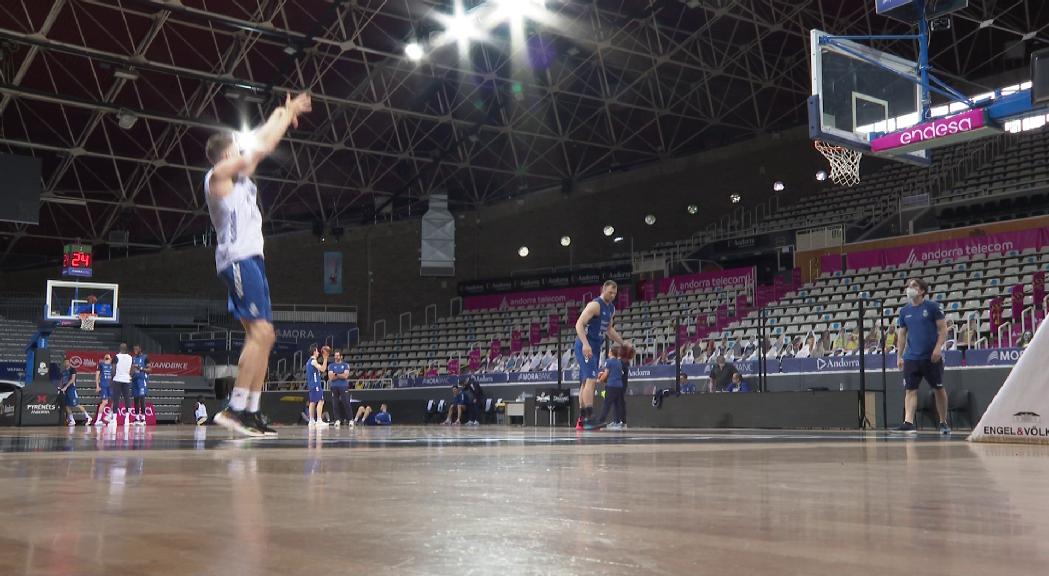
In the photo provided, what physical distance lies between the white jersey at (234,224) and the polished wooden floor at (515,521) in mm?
2678

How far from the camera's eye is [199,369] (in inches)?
1186

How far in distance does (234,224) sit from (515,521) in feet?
15.0

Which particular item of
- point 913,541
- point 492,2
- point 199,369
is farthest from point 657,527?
point 199,369

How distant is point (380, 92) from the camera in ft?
86.9

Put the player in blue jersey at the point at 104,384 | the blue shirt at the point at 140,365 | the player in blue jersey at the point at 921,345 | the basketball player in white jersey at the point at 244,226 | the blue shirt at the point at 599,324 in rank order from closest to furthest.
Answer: the basketball player in white jersey at the point at 244,226, the player in blue jersey at the point at 921,345, the blue shirt at the point at 599,324, the player in blue jersey at the point at 104,384, the blue shirt at the point at 140,365

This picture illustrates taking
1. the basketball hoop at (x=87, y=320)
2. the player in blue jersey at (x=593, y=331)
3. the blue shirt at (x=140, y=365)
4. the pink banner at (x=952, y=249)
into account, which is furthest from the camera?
the basketball hoop at (x=87, y=320)

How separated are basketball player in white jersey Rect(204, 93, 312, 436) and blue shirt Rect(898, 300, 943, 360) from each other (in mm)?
6510

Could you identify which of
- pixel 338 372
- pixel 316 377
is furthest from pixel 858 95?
pixel 338 372

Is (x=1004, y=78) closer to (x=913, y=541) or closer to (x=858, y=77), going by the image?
(x=858, y=77)

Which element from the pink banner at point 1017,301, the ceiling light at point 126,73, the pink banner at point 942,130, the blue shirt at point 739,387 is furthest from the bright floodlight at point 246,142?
the ceiling light at point 126,73

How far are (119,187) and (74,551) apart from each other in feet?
100

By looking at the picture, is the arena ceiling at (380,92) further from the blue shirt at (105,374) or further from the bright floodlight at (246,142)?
the bright floodlight at (246,142)


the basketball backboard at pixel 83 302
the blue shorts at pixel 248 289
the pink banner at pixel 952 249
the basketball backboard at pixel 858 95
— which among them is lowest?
the blue shorts at pixel 248 289

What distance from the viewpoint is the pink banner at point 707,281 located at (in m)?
26.0
